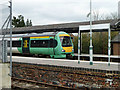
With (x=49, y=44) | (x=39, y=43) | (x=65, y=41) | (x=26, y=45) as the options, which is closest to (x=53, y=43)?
(x=49, y=44)

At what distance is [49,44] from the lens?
17.0 m

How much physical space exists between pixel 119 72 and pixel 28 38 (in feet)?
39.7

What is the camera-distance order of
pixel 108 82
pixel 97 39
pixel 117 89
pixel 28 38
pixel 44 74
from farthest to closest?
pixel 97 39, pixel 28 38, pixel 44 74, pixel 108 82, pixel 117 89

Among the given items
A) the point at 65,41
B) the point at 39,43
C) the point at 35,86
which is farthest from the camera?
the point at 39,43

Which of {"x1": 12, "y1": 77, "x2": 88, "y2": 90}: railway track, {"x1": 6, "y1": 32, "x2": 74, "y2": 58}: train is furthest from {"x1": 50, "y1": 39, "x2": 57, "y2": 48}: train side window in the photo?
{"x1": 12, "y1": 77, "x2": 88, "y2": 90}: railway track

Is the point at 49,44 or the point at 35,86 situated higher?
the point at 49,44

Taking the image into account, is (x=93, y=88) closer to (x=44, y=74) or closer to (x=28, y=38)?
(x=44, y=74)

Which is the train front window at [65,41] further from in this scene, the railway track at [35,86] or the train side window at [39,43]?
the railway track at [35,86]

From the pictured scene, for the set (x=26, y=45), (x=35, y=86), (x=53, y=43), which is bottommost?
(x=35, y=86)

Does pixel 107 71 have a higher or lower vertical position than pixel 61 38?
lower

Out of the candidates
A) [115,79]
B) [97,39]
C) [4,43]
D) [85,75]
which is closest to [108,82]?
[115,79]

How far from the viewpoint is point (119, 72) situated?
28.6 feet

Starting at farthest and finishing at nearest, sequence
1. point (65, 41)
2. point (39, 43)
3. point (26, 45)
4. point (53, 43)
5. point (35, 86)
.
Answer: point (26, 45), point (39, 43), point (65, 41), point (53, 43), point (35, 86)

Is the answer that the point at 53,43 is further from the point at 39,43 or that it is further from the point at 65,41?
the point at 39,43
